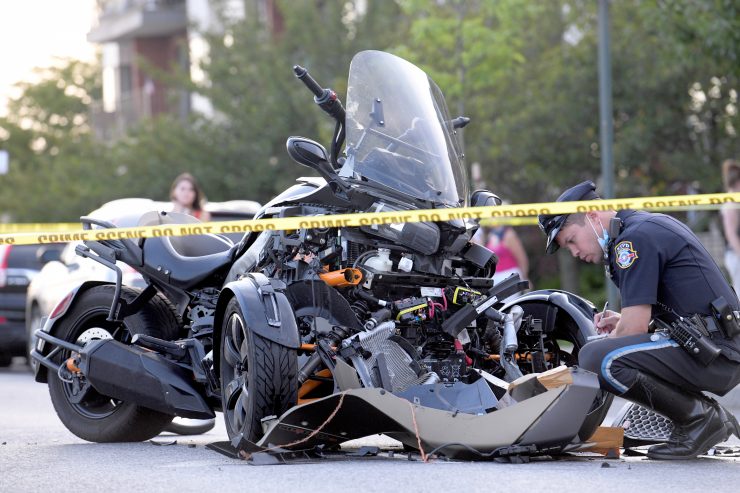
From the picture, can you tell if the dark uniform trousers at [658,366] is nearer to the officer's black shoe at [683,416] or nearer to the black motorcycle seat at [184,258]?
the officer's black shoe at [683,416]

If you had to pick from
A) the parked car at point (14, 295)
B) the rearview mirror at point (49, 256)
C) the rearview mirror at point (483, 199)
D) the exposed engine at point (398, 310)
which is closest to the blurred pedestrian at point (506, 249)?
the rearview mirror at point (49, 256)

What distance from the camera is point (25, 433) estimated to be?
9906 millimetres

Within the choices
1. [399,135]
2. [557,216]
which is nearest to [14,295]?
[399,135]

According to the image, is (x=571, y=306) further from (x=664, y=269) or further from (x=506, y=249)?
(x=506, y=249)

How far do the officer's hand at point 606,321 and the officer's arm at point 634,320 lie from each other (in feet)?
1.25

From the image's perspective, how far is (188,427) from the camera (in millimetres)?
9812

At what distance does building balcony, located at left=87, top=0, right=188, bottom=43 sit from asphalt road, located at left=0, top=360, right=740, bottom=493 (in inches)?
1365

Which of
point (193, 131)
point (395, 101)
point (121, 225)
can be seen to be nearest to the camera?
point (395, 101)

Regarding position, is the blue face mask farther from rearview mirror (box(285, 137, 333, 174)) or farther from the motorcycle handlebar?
the motorcycle handlebar

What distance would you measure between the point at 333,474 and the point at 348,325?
40.4 inches

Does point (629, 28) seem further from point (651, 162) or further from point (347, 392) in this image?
point (347, 392)

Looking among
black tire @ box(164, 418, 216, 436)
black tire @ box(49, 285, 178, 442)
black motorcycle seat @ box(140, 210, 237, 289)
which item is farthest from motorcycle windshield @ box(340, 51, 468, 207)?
black tire @ box(164, 418, 216, 436)

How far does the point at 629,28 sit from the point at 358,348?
1606 cm

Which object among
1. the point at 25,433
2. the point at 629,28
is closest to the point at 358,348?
the point at 25,433
